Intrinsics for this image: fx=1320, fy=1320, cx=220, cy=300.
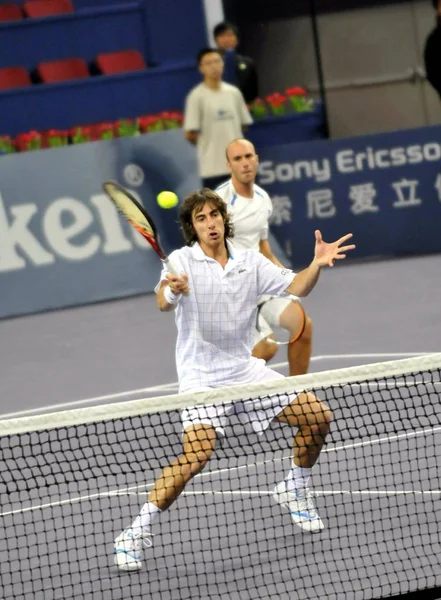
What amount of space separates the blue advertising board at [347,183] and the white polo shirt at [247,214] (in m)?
5.70

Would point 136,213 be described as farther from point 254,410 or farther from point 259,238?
point 259,238

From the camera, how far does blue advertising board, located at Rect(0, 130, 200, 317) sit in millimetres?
13250

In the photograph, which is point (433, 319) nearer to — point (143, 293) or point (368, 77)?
point (143, 293)

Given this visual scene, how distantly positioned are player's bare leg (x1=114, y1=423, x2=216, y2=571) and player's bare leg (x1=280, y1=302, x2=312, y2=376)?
2048 millimetres

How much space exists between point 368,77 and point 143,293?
25.0 ft

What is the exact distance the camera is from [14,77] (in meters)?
16.4

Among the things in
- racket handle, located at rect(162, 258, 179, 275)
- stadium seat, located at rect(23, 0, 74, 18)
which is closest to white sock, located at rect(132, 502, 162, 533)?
racket handle, located at rect(162, 258, 179, 275)

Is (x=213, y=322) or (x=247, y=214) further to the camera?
(x=247, y=214)

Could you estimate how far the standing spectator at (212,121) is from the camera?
527 inches

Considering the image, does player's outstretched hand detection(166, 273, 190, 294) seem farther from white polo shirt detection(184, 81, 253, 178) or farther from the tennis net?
white polo shirt detection(184, 81, 253, 178)

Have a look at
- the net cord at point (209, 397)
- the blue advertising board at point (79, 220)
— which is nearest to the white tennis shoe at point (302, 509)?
the net cord at point (209, 397)

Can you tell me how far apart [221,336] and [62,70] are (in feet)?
36.8

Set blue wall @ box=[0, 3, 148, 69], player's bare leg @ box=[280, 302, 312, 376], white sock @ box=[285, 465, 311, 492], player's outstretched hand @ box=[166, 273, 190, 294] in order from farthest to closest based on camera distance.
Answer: blue wall @ box=[0, 3, 148, 69]
player's bare leg @ box=[280, 302, 312, 376]
white sock @ box=[285, 465, 311, 492]
player's outstretched hand @ box=[166, 273, 190, 294]

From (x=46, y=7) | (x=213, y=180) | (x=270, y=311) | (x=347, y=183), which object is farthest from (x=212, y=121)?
(x=270, y=311)
